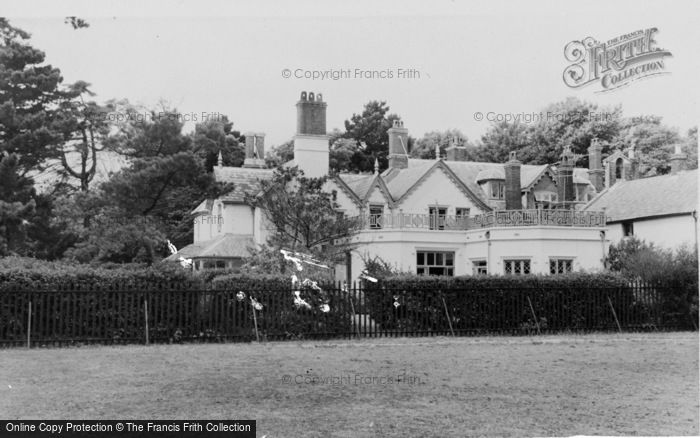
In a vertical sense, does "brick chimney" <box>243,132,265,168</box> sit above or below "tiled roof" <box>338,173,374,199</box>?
above

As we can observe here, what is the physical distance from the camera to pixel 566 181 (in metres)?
27.8

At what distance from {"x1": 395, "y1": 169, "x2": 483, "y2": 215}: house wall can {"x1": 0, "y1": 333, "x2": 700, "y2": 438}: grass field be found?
13.2m

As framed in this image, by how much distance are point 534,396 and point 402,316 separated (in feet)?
29.2

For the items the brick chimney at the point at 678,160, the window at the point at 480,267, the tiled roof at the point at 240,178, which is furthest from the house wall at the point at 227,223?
the brick chimney at the point at 678,160

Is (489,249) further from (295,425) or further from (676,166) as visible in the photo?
(295,425)

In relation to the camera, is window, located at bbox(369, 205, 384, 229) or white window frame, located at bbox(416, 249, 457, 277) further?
white window frame, located at bbox(416, 249, 457, 277)

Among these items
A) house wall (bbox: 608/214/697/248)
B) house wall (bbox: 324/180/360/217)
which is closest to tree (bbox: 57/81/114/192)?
house wall (bbox: 324/180/360/217)

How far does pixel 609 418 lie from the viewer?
33.0ft

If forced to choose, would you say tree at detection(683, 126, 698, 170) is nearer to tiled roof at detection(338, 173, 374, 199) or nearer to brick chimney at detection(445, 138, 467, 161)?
brick chimney at detection(445, 138, 467, 161)

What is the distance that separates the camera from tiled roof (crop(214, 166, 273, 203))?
24672 millimetres

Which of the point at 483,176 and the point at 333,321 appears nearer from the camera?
the point at 333,321

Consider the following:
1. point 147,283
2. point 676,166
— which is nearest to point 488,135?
point 676,166

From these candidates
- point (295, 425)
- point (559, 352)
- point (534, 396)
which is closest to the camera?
point (295, 425)

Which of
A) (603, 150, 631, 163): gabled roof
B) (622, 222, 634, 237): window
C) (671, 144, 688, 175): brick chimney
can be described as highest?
(603, 150, 631, 163): gabled roof
